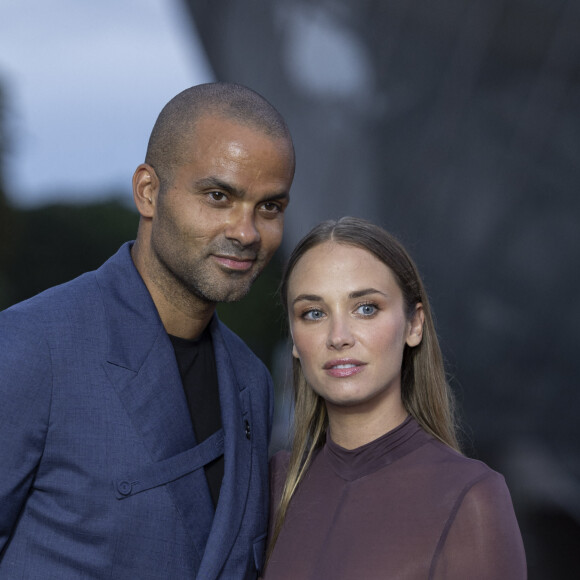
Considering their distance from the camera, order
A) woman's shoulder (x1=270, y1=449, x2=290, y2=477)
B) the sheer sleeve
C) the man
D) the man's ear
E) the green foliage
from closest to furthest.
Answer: the sheer sleeve, the man, the man's ear, woman's shoulder (x1=270, y1=449, x2=290, y2=477), the green foliage

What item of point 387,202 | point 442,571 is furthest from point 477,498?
point 387,202

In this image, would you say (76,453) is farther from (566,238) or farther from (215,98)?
(566,238)

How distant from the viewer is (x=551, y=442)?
27.6 feet

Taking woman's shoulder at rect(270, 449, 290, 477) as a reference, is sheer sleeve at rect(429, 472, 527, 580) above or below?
above

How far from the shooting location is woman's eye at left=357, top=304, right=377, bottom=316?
3.50 meters

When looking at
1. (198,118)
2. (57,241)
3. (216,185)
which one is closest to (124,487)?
(216,185)

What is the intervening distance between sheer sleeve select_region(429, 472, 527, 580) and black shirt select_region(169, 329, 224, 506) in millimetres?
915

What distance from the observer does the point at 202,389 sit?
3.73m

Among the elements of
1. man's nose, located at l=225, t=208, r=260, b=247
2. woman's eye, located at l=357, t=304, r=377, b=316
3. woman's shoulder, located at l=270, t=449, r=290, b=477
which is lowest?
woman's shoulder, located at l=270, t=449, r=290, b=477

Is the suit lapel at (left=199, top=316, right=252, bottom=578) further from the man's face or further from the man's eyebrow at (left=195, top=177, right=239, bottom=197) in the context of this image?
the man's eyebrow at (left=195, top=177, right=239, bottom=197)

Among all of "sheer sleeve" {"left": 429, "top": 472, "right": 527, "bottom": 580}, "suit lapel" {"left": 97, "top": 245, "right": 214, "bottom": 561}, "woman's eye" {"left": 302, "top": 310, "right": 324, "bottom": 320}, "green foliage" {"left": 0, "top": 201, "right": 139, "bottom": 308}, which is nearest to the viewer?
"sheer sleeve" {"left": 429, "top": 472, "right": 527, "bottom": 580}

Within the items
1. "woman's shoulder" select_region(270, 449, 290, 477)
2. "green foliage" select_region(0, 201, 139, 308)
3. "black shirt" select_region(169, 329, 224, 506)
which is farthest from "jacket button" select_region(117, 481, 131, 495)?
"green foliage" select_region(0, 201, 139, 308)

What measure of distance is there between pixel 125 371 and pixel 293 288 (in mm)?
727

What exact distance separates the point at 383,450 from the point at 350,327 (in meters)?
0.48
